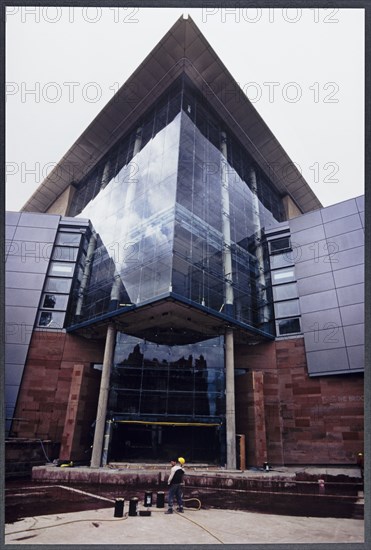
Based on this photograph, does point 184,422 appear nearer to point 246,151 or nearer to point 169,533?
point 169,533

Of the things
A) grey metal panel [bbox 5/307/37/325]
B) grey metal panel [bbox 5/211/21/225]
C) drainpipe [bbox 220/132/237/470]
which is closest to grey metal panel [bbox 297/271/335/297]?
drainpipe [bbox 220/132/237/470]

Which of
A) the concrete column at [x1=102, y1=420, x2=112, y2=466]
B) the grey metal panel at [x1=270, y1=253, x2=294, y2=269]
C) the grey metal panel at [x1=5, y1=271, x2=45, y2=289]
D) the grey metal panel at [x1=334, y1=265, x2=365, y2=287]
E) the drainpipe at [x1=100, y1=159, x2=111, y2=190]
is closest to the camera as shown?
the concrete column at [x1=102, y1=420, x2=112, y2=466]

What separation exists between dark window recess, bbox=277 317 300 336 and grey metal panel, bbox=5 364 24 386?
21598 millimetres

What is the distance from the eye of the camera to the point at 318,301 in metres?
29.4

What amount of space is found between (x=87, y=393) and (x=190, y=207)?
16.3 metres

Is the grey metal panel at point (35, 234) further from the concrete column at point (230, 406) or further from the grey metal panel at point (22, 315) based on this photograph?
the concrete column at point (230, 406)

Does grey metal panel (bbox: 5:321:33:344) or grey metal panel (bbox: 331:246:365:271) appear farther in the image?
grey metal panel (bbox: 5:321:33:344)

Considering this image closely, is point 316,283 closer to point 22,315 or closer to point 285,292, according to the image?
point 285,292

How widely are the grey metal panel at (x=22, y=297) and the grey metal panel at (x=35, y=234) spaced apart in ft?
17.8

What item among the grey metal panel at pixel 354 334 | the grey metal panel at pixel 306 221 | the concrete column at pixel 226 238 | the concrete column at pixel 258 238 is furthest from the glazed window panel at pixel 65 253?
the grey metal panel at pixel 354 334

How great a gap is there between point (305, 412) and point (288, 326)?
700 cm

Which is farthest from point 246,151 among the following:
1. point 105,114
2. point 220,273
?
point 220,273

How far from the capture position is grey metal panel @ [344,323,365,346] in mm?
26203

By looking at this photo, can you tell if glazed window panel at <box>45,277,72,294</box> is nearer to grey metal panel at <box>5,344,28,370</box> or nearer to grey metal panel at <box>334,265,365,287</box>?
grey metal panel at <box>5,344,28,370</box>
